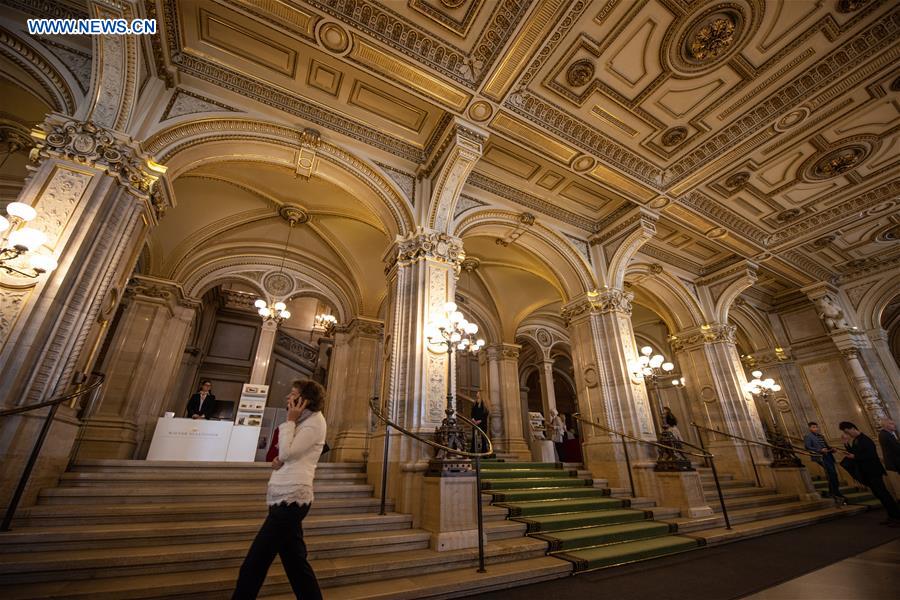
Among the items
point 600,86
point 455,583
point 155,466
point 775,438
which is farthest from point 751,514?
point 155,466

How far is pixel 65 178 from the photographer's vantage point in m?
3.92

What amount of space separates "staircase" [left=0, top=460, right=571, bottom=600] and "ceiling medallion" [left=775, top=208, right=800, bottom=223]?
991 cm

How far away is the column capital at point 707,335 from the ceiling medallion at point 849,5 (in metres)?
7.23

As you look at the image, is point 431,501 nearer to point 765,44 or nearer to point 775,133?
point 765,44

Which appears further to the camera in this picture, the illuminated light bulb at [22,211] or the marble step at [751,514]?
the marble step at [751,514]

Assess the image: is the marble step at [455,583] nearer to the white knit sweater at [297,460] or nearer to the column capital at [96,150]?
the white knit sweater at [297,460]

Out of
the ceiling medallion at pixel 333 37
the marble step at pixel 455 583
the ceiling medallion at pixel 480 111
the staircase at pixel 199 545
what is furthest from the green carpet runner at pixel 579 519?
the ceiling medallion at pixel 333 37

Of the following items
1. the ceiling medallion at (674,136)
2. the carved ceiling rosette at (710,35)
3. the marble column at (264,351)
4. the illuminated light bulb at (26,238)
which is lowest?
the illuminated light bulb at (26,238)

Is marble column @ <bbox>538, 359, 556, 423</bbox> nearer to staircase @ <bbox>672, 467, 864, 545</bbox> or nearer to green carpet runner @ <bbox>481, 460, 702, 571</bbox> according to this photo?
staircase @ <bbox>672, 467, 864, 545</bbox>

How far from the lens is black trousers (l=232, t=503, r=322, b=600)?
1902 millimetres

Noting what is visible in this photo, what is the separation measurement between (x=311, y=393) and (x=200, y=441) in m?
5.52

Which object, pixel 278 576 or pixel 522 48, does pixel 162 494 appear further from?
pixel 522 48

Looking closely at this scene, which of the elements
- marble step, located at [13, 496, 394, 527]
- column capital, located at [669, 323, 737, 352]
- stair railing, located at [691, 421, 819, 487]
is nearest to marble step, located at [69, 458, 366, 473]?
marble step, located at [13, 496, 394, 527]

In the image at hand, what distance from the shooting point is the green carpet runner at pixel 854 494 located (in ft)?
24.4
